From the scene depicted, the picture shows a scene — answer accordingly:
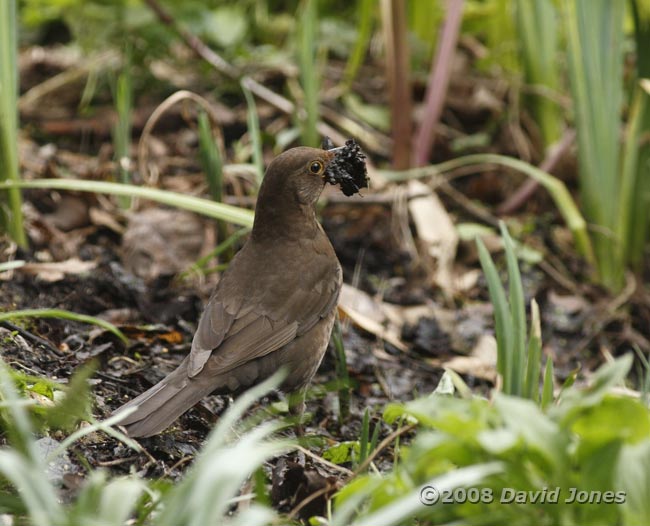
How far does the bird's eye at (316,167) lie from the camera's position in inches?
162

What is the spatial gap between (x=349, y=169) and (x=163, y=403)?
4.61 ft

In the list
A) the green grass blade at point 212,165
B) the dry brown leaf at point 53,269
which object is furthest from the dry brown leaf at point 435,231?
the dry brown leaf at point 53,269

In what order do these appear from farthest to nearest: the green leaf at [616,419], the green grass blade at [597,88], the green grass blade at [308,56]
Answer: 1. the green grass blade at [597,88]
2. the green grass blade at [308,56]
3. the green leaf at [616,419]

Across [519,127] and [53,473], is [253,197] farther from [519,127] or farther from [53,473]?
[53,473]

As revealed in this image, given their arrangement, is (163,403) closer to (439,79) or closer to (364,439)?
(364,439)

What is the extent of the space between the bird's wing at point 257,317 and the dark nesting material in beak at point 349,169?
355 mm

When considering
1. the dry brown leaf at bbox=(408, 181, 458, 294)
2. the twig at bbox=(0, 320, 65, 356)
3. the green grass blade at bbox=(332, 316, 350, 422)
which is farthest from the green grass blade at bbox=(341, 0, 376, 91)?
the twig at bbox=(0, 320, 65, 356)

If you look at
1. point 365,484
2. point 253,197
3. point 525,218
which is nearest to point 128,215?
point 253,197

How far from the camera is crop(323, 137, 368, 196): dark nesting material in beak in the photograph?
13.5ft

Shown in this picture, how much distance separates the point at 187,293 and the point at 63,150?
2403 millimetres

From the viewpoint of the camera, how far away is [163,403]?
10.4 ft

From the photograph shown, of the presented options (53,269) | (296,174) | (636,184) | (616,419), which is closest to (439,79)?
(636,184)

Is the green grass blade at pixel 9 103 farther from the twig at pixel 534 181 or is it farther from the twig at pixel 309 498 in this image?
the twig at pixel 534 181

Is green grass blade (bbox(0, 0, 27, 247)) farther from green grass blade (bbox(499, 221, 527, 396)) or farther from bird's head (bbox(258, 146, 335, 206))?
green grass blade (bbox(499, 221, 527, 396))
